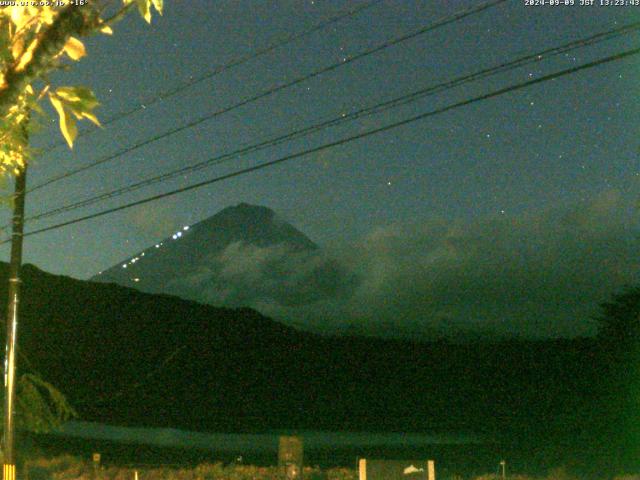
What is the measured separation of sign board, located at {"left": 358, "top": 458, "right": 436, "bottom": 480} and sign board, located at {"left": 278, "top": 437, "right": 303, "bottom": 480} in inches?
166

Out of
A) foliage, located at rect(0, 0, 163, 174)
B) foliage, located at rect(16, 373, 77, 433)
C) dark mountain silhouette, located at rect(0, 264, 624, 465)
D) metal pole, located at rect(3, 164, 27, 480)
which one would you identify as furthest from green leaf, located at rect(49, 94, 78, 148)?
dark mountain silhouette, located at rect(0, 264, 624, 465)

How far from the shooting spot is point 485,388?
222 feet

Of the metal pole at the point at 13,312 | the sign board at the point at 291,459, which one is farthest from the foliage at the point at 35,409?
the sign board at the point at 291,459

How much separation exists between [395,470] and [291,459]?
4.47 metres

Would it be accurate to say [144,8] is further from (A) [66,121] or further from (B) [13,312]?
(B) [13,312]

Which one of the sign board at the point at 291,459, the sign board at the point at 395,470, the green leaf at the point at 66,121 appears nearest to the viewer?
the green leaf at the point at 66,121

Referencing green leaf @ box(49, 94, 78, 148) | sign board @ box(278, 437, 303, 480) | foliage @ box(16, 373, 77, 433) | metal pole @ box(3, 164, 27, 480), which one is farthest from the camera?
foliage @ box(16, 373, 77, 433)

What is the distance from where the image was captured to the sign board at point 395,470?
482 inches

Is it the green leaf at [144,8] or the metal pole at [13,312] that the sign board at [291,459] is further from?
the green leaf at [144,8]

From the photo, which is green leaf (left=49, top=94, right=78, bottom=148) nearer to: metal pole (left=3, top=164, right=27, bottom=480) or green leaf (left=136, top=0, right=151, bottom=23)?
green leaf (left=136, top=0, right=151, bottom=23)

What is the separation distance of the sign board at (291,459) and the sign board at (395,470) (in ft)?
13.8

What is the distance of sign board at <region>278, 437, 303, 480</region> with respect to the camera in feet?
53.7

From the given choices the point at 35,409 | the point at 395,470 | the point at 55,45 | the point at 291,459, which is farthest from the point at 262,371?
the point at 55,45

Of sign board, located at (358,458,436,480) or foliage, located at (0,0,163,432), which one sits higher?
foliage, located at (0,0,163,432)
